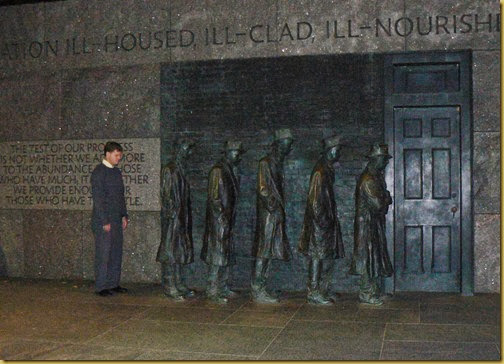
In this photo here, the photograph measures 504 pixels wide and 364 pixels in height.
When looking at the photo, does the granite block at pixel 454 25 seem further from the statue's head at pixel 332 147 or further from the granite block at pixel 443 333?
the granite block at pixel 443 333

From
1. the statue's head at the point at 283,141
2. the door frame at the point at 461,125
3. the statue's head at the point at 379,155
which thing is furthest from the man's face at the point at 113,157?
the door frame at the point at 461,125

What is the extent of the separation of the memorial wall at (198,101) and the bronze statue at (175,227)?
2.93ft

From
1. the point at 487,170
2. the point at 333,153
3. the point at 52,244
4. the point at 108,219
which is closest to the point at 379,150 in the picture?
the point at 333,153

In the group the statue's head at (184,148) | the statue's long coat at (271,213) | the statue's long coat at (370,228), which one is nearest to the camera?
the statue's long coat at (370,228)

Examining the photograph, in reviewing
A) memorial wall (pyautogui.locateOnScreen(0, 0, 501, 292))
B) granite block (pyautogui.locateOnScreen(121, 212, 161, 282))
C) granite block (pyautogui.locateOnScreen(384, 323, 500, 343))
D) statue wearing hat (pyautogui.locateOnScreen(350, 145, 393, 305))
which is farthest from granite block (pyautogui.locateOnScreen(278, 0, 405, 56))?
granite block (pyautogui.locateOnScreen(384, 323, 500, 343))

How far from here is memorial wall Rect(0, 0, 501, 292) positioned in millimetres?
8695

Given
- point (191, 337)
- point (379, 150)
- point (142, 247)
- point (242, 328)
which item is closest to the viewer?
point (191, 337)

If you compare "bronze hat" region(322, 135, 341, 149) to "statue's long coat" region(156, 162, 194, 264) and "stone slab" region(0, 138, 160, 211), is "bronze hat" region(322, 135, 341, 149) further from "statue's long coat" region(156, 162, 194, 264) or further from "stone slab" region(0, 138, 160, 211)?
"stone slab" region(0, 138, 160, 211)

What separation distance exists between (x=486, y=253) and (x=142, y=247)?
4.85 meters

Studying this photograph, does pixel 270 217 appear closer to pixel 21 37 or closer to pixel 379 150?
pixel 379 150

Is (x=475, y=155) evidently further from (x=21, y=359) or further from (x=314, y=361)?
(x=21, y=359)

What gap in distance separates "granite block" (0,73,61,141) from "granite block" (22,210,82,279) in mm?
1252

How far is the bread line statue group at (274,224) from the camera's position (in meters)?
8.00

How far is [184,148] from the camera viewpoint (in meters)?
8.49
